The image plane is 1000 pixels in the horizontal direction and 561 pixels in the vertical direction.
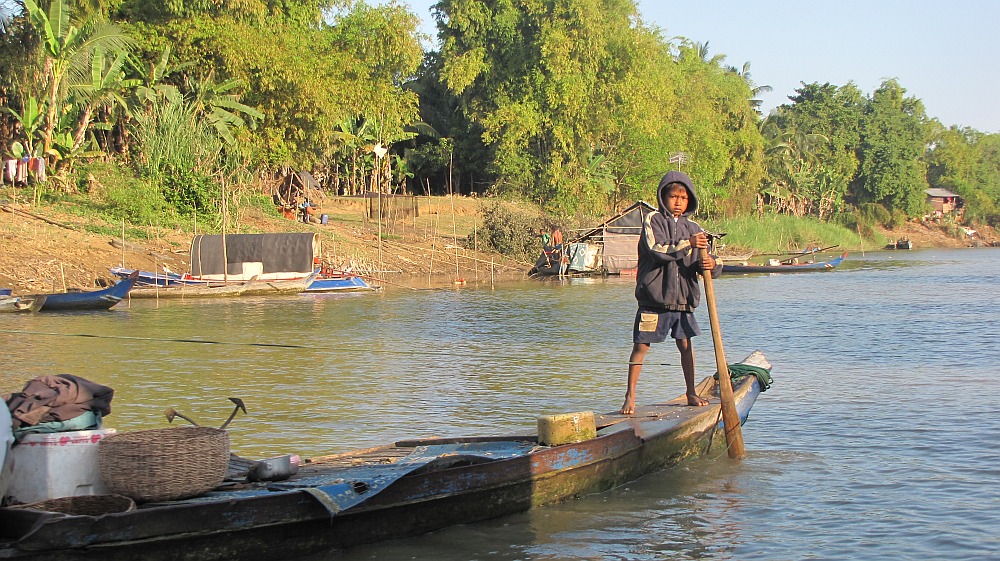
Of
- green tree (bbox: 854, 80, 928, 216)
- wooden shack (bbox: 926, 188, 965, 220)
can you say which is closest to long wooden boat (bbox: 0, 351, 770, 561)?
green tree (bbox: 854, 80, 928, 216)

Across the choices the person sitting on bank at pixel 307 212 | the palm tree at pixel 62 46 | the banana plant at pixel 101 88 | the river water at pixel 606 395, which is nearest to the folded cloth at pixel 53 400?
the river water at pixel 606 395

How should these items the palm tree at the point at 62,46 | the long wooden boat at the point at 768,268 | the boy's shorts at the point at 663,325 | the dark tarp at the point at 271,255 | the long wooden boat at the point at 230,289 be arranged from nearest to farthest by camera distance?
the boy's shorts at the point at 663,325
the long wooden boat at the point at 230,289
the palm tree at the point at 62,46
the dark tarp at the point at 271,255
the long wooden boat at the point at 768,268

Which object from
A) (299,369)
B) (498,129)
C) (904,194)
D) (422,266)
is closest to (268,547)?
(299,369)

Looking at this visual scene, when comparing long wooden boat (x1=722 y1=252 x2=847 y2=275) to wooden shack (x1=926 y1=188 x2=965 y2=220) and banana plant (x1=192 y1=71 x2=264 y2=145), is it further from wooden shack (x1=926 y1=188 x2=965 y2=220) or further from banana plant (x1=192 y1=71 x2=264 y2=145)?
wooden shack (x1=926 y1=188 x2=965 y2=220)

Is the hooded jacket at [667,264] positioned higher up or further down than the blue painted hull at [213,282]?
higher up

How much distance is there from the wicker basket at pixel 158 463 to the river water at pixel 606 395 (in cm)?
95

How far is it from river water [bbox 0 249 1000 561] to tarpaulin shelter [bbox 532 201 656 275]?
10.3 meters

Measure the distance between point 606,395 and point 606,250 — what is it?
2271cm

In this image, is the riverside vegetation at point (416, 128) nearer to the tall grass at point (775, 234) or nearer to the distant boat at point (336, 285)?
the tall grass at point (775, 234)

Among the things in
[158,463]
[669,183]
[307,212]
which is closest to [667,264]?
[669,183]

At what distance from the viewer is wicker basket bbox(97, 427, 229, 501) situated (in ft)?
15.0

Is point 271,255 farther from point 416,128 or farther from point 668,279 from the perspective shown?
point 416,128

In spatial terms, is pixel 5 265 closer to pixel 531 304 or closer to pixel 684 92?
pixel 531 304

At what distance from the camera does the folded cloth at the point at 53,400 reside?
460 centimetres
